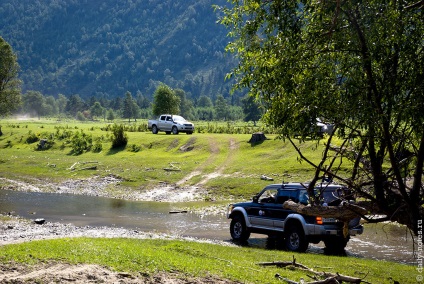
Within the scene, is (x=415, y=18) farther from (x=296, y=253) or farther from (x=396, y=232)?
(x=396, y=232)

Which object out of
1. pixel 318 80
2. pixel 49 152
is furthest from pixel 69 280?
pixel 49 152

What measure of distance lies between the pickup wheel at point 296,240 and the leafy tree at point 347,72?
25.1 feet

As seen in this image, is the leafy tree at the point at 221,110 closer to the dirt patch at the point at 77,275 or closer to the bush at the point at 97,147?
the bush at the point at 97,147

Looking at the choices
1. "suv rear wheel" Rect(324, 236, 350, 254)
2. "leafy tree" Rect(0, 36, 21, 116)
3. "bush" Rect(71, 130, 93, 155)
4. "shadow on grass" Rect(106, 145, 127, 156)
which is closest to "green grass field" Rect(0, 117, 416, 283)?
"shadow on grass" Rect(106, 145, 127, 156)

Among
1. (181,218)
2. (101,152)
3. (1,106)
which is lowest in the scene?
(181,218)

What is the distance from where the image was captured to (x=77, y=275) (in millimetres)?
11555

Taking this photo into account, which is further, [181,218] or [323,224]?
[181,218]

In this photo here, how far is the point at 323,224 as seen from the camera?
17609mm

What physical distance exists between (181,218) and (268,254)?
11608 mm

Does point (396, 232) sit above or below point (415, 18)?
below

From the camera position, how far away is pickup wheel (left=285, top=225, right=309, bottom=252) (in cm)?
1816

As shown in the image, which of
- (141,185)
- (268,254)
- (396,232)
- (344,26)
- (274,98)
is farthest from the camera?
(141,185)

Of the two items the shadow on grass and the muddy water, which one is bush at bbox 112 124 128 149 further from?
the muddy water

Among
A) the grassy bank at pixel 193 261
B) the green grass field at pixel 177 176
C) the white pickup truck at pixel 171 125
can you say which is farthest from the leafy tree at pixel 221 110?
the grassy bank at pixel 193 261
